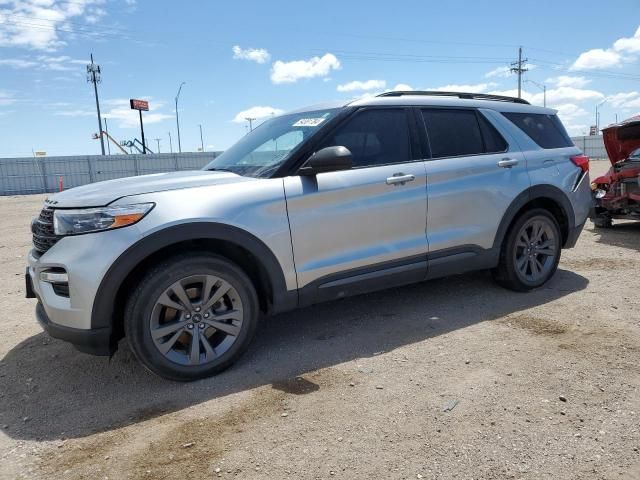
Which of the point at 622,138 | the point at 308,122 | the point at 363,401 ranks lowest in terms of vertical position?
the point at 363,401

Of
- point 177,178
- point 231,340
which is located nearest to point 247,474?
point 231,340

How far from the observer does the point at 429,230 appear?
13.3ft

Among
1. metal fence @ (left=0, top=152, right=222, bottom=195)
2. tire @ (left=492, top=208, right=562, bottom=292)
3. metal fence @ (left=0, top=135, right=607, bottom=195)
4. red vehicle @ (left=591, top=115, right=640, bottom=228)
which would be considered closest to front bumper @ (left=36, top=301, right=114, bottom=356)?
tire @ (left=492, top=208, right=562, bottom=292)

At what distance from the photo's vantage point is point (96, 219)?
295 centimetres

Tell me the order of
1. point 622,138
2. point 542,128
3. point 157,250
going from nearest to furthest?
1. point 157,250
2. point 542,128
3. point 622,138

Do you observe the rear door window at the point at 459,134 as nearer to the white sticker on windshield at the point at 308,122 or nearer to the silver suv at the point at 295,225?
the silver suv at the point at 295,225

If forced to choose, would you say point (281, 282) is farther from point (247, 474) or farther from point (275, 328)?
point (247, 474)

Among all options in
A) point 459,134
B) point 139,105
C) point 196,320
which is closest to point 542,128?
point 459,134

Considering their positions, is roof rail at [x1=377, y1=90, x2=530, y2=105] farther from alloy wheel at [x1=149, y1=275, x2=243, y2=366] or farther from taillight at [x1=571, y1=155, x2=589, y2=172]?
alloy wheel at [x1=149, y1=275, x2=243, y2=366]

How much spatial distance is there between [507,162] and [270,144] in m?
2.17

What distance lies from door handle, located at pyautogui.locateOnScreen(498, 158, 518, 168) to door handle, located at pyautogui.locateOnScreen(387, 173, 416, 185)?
42.4 inches

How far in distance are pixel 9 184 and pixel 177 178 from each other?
31.6m

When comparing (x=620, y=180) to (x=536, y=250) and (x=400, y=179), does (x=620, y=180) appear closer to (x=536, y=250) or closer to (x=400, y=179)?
(x=536, y=250)

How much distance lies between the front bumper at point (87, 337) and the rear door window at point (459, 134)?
2.83 m
